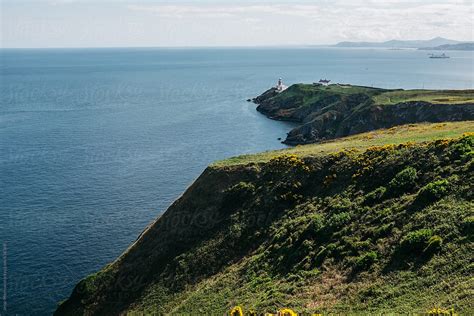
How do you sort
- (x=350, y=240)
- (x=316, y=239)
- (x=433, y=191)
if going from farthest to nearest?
(x=316, y=239)
(x=350, y=240)
(x=433, y=191)

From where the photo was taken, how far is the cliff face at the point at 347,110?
104 m

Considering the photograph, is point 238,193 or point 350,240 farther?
point 238,193

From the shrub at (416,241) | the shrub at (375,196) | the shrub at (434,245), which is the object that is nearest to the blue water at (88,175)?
the shrub at (375,196)

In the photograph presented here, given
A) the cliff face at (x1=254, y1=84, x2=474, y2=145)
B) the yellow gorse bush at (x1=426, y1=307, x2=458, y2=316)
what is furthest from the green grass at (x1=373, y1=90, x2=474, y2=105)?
the yellow gorse bush at (x1=426, y1=307, x2=458, y2=316)

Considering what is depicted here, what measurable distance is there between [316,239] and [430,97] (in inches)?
3596

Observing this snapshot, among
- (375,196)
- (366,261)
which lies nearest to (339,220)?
(375,196)

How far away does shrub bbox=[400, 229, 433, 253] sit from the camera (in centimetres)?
2970

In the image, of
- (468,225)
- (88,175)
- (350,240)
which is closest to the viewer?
(468,225)

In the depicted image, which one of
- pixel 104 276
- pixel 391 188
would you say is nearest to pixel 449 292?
pixel 391 188

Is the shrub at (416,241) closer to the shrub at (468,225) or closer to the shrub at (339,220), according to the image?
the shrub at (468,225)

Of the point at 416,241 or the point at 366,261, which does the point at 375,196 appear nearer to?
the point at 366,261

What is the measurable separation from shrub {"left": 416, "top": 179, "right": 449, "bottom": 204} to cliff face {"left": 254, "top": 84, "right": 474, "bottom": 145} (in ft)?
210

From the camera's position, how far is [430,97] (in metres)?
115

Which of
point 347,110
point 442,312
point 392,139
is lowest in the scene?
point 442,312
